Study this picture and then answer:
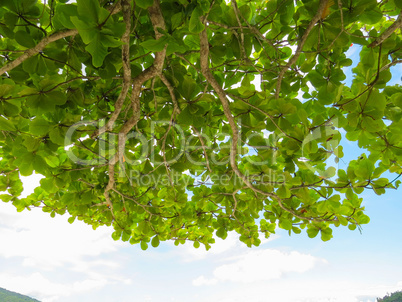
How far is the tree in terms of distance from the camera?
1305mm

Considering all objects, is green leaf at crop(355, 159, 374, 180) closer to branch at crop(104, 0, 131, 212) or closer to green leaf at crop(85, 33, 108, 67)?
branch at crop(104, 0, 131, 212)

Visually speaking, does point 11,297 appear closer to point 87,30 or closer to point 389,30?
point 87,30

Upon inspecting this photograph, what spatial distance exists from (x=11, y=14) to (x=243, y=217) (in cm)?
277

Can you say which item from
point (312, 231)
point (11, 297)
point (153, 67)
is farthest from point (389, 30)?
point (11, 297)

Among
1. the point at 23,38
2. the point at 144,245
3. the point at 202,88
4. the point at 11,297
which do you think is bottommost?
the point at 144,245

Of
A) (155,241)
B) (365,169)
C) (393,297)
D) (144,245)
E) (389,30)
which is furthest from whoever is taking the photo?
(393,297)

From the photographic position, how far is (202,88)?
2002 millimetres

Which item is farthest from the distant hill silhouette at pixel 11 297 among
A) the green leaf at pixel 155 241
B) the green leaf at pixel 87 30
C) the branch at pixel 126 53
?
the green leaf at pixel 87 30

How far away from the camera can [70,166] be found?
7.54 ft

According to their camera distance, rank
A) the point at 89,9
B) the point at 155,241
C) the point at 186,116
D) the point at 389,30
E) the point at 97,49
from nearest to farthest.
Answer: the point at 89,9 < the point at 97,49 < the point at 389,30 < the point at 186,116 < the point at 155,241

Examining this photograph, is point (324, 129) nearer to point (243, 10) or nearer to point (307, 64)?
point (307, 64)

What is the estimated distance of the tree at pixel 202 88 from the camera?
1.30 m

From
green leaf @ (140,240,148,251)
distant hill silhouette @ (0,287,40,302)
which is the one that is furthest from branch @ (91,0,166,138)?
distant hill silhouette @ (0,287,40,302)

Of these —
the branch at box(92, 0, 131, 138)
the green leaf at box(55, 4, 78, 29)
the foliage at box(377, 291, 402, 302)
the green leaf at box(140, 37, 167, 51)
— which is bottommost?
the foliage at box(377, 291, 402, 302)
